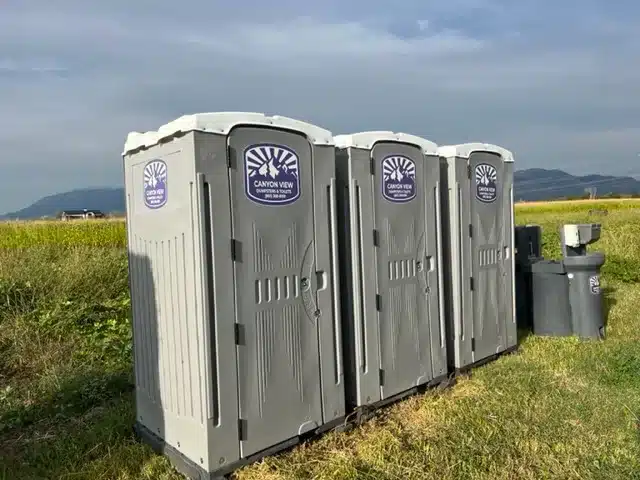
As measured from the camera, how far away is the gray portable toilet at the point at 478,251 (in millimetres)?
5078

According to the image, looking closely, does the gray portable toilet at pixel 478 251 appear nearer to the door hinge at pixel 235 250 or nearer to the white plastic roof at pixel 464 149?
the white plastic roof at pixel 464 149

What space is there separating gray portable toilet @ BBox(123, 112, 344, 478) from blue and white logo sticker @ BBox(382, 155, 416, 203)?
0.66 m

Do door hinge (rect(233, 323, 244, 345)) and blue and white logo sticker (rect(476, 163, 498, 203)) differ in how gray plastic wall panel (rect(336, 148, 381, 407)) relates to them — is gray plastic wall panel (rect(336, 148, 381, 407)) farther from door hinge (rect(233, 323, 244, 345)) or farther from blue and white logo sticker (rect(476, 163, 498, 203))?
blue and white logo sticker (rect(476, 163, 498, 203))

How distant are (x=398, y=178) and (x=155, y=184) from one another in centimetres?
195

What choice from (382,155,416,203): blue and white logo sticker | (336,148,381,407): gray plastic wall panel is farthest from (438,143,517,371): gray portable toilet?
(336,148,381,407): gray plastic wall panel

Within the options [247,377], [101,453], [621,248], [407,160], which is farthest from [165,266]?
[621,248]

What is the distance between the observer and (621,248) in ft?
38.3

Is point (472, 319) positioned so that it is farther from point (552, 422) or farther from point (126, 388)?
point (126, 388)

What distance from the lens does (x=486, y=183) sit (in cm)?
550

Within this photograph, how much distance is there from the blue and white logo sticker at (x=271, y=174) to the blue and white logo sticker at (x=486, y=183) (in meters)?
2.51

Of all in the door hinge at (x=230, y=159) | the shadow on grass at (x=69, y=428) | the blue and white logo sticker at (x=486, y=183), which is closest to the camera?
the door hinge at (x=230, y=159)

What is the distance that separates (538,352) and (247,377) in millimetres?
3740

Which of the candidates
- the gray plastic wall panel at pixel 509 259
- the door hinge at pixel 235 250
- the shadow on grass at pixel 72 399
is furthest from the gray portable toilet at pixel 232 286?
the gray plastic wall panel at pixel 509 259

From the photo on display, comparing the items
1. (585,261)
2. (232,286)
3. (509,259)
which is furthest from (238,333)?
(585,261)
